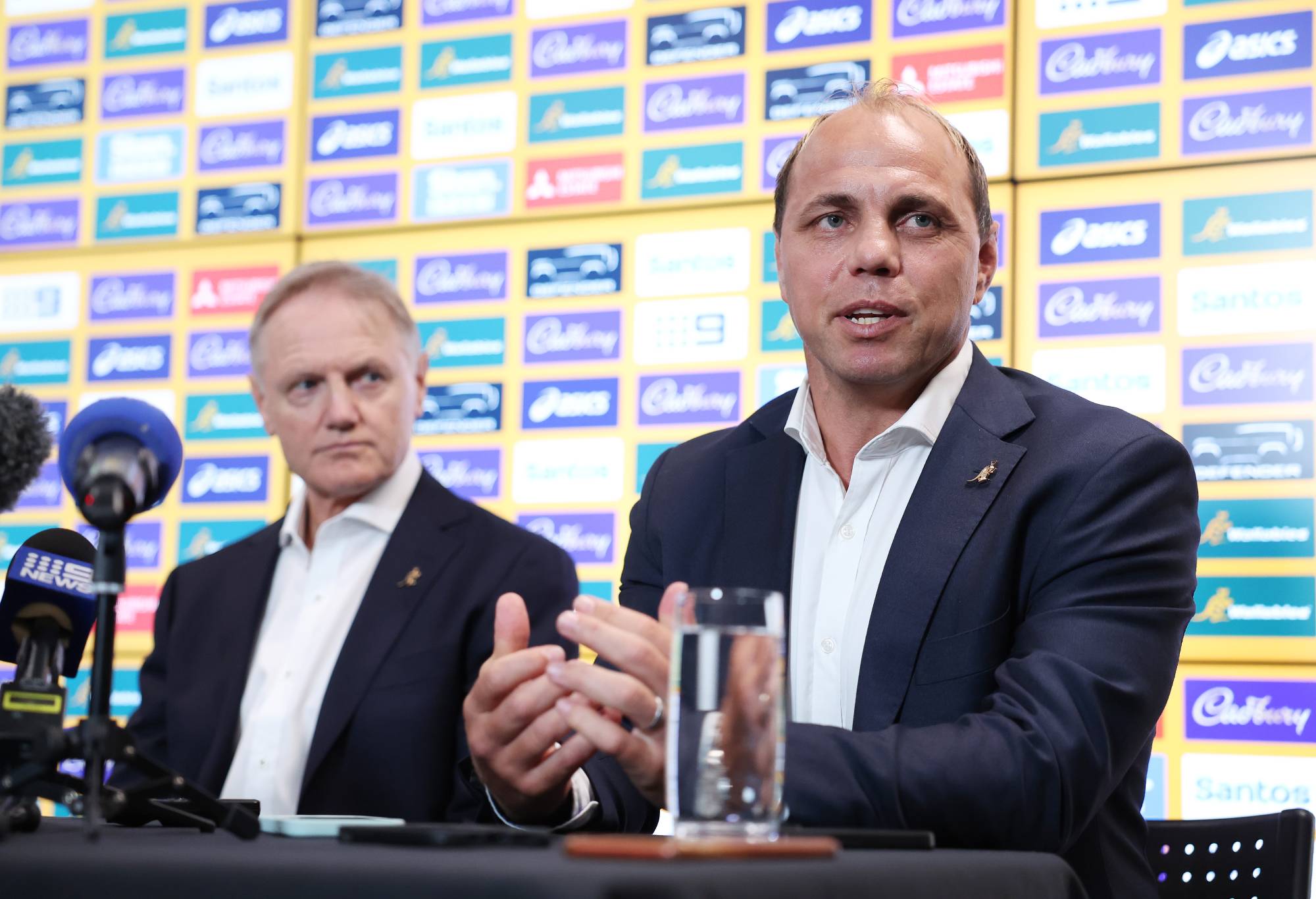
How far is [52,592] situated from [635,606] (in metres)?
0.85

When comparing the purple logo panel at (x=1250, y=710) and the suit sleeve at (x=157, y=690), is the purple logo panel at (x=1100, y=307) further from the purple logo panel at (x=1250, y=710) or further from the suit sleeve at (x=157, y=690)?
the suit sleeve at (x=157, y=690)

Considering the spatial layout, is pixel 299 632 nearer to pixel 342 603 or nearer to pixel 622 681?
pixel 342 603

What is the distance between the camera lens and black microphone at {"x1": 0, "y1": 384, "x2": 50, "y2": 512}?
1.32 m

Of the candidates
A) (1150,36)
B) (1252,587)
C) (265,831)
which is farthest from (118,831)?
(1150,36)

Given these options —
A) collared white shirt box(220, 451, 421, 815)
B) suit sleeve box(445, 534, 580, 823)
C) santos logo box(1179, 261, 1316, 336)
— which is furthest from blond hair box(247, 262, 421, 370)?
santos logo box(1179, 261, 1316, 336)

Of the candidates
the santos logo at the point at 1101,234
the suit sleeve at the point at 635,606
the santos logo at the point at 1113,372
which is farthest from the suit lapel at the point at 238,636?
the santos logo at the point at 1101,234

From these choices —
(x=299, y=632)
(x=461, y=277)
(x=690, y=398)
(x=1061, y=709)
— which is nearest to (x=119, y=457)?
(x=1061, y=709)

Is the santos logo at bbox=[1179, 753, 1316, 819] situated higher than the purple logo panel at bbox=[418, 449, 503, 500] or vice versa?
the purple logo panel at bbox=[418, 449, 503, 500]

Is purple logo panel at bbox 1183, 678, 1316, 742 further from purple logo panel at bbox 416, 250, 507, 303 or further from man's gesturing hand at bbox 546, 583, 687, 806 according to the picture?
man's gesturing hand at bbox 546, 583, 687, 806

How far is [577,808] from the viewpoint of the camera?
147cm

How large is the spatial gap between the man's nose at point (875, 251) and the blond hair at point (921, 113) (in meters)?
0.17

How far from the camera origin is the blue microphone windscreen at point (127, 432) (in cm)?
118

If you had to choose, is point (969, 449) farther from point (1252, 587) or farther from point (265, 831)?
point (1252, 587)

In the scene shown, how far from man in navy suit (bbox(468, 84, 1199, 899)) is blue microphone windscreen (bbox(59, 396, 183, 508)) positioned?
382 mm
